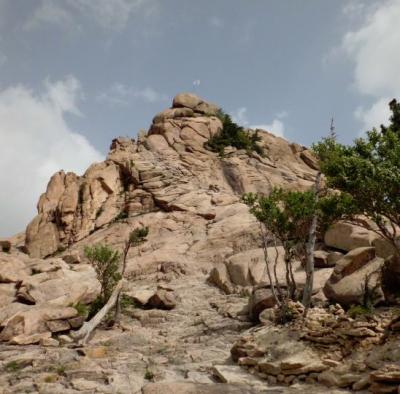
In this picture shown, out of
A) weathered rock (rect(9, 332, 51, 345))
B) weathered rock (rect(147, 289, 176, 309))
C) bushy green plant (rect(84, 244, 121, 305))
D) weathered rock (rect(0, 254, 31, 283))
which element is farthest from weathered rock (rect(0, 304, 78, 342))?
weathered rock (rect(147, 289, 176, 309))

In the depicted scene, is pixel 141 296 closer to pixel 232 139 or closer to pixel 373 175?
pixel 373 175

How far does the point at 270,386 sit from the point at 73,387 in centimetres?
634

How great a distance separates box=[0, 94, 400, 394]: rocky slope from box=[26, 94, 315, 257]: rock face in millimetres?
176

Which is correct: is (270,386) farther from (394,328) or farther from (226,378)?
(394,328)

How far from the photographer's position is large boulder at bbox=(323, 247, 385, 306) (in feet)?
56.1

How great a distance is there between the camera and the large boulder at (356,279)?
17094 millimetres

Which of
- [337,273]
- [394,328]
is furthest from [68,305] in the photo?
[394,328]

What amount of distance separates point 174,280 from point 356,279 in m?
17.6

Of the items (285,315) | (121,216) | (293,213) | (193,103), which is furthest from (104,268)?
(193,103)

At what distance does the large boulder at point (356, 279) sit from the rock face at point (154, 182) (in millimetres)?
23158

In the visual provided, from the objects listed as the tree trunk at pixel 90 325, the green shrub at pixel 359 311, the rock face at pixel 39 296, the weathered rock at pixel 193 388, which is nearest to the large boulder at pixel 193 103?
the rock face at pixel 39 296

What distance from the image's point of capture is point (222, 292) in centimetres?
2819

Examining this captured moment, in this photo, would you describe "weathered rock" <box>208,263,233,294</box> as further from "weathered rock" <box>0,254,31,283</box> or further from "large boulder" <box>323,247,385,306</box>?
"weathered rock" <box>0,254,31,283</box>

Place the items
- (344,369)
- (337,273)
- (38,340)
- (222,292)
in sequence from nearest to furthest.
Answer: (344,369), (38,340), (337,273), (222,292)
